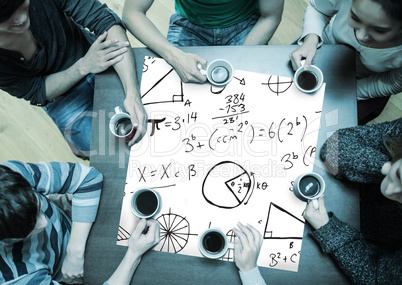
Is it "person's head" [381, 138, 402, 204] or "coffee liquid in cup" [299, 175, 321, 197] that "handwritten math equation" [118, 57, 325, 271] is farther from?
"person's head" [381, 138, 402, 204]

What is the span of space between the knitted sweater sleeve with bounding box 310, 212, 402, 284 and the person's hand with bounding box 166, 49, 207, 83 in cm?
56

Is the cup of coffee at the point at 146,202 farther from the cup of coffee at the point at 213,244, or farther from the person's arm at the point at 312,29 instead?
the person's arm at the point at 312,29

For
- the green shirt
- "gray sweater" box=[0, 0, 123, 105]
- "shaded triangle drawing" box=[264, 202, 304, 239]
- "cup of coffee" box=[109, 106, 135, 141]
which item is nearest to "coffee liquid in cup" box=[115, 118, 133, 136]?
"cup of coffee" box=[109, 106, 135, 141]

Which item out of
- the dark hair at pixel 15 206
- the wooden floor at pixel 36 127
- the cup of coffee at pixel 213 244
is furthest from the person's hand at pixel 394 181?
the wooden floor at pixel 36 127

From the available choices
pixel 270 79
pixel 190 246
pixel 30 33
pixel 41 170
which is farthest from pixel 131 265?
pixel 30 33

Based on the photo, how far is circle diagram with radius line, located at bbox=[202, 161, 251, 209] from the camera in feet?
2.57

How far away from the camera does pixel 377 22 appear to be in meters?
0.72

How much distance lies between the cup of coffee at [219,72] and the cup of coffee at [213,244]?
0.44 metres

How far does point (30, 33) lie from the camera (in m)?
0.95

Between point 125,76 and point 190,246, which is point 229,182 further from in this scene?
point 125,76

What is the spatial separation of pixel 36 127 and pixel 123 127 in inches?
43.1

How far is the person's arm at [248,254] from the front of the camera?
0.73 m

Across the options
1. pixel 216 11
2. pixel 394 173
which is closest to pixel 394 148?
pixel 394 173

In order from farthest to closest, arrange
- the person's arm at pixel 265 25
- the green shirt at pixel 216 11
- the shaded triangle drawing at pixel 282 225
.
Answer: the green shirt at pixel 216 11
the person's arm at pixel 265 25
the shaded triangle drawing at pixel 282 225
